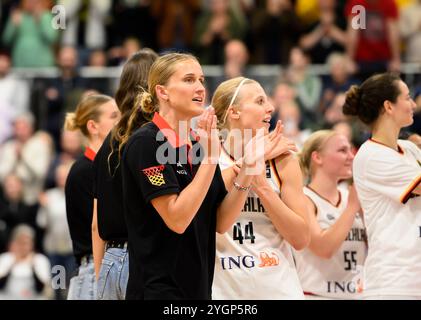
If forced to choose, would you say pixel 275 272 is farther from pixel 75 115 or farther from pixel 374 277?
pixel 75 115

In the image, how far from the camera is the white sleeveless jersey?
5883 millimetres

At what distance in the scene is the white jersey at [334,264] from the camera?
680 centimetres

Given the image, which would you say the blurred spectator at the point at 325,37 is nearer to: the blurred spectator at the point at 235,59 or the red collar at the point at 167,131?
the blurred spectator at the point at 235,59

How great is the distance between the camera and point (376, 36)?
12406mm

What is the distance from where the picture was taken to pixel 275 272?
5.89 m

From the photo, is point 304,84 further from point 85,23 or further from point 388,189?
point 388,189

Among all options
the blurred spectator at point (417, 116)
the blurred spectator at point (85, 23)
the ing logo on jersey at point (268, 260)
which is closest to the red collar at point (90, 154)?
the ing logo on jersey at point (268, 260)

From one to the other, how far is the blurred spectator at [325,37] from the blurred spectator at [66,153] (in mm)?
3206

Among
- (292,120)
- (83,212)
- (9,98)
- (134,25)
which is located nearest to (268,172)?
(83,212)
